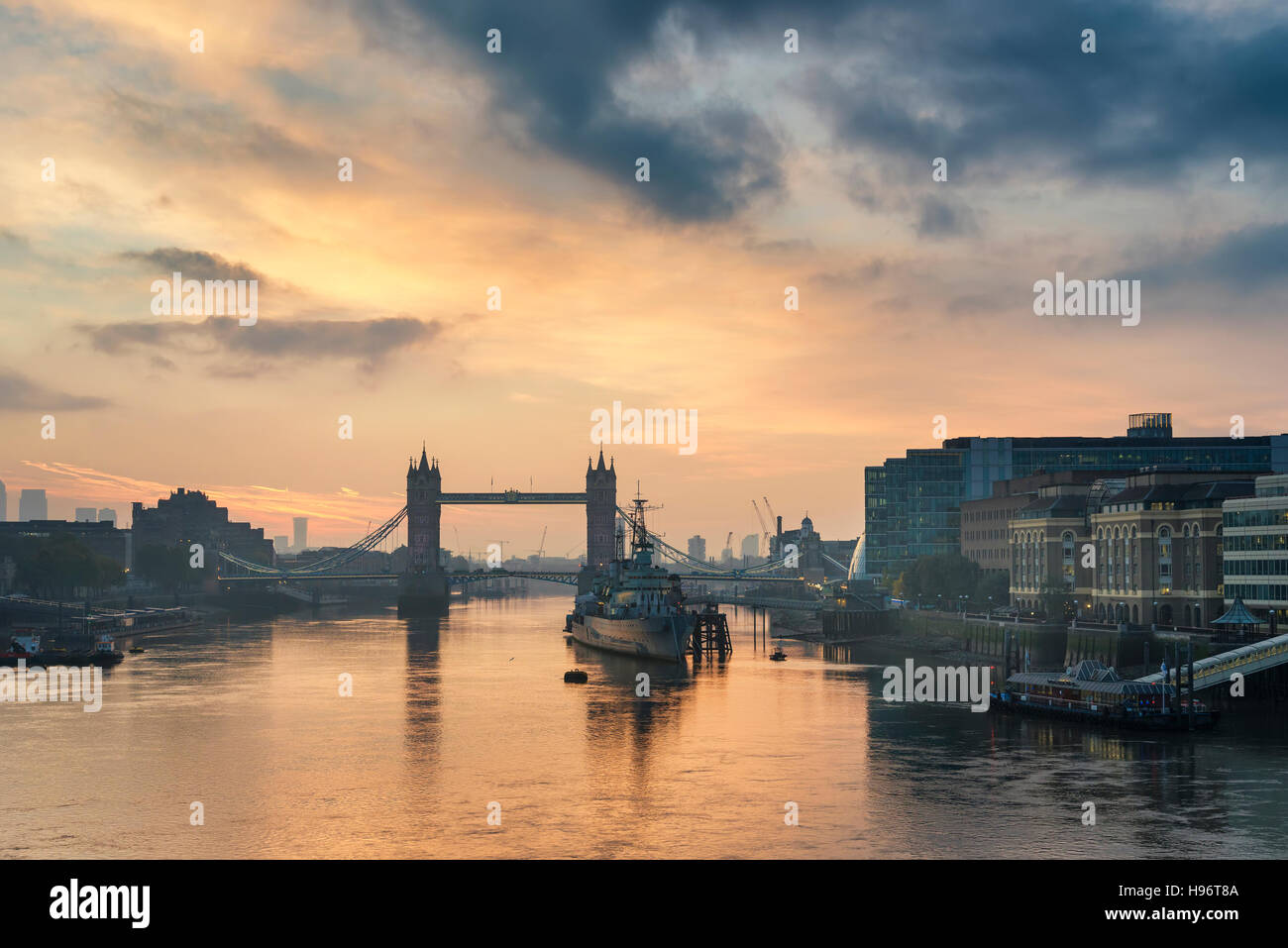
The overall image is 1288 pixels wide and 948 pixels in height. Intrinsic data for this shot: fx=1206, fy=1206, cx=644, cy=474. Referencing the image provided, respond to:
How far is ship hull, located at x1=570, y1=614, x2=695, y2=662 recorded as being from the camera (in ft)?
427

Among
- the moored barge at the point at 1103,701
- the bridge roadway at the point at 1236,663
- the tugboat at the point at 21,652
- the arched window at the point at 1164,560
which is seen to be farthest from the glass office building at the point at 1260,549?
the tugboat at the point at 21,652

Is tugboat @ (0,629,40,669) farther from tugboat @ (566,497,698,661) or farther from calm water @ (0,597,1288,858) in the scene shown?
tugboat @ (566,497,698,661)

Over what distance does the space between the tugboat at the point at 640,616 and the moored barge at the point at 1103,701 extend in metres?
49.6

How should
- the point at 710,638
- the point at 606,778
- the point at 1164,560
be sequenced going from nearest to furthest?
the point at 606,778 → the point at 1164,560 → the point at 710,638

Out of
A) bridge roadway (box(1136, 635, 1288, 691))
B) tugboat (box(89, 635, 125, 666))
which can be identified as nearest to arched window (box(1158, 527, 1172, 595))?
bridge roadway (box(1136, 635, 1288, 691))

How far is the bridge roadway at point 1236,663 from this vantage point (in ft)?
274

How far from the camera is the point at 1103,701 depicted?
77.8 m

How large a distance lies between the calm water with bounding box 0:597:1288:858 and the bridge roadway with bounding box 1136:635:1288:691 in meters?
6.23

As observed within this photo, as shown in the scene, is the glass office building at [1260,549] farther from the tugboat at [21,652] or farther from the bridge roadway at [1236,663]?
the tugboat at [21,652]

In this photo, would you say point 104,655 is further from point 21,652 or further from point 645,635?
point 645,635

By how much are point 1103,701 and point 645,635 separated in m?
64.3

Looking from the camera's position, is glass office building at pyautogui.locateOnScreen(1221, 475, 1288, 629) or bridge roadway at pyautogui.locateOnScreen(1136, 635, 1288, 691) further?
glass office building at pyautogui.locateOnScreen(1221, 475, 1288, 629)

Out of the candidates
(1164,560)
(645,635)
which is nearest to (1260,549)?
(1164,560)
